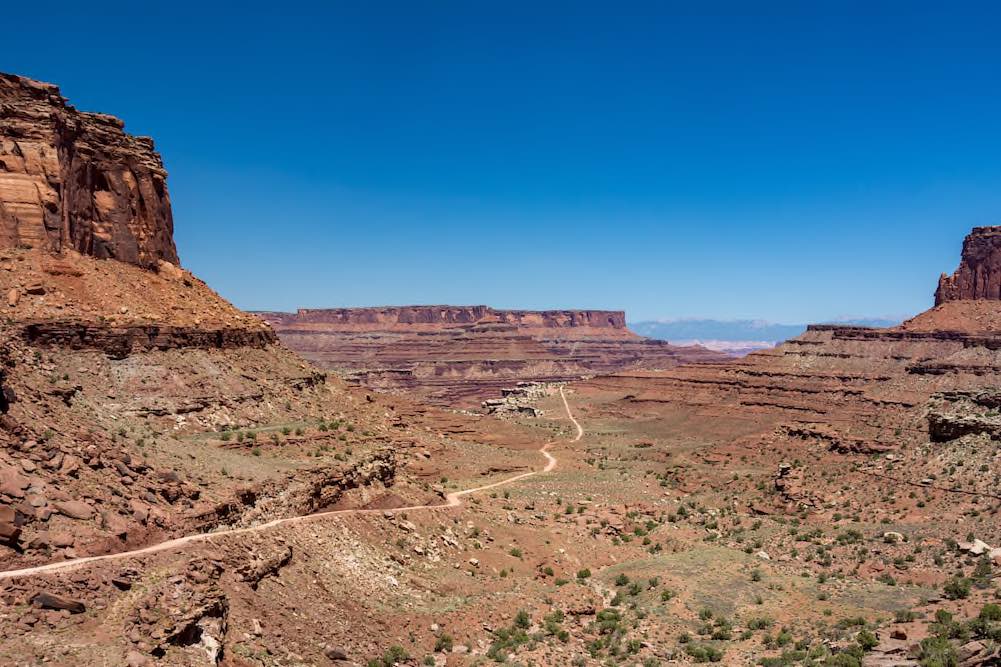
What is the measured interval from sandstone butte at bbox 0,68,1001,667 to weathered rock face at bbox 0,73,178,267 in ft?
0.44

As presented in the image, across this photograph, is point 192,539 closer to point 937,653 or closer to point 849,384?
point 937,653

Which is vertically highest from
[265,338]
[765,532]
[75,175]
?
[75,175]

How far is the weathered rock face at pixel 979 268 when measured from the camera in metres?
101

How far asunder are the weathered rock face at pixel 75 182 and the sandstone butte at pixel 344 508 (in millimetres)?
133

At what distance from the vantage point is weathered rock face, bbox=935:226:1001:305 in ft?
330

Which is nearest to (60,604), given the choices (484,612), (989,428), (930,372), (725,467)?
(484,612)

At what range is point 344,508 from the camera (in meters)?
31.1

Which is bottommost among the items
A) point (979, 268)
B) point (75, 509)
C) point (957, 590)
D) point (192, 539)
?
point (957, 590)

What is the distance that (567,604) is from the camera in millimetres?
29234

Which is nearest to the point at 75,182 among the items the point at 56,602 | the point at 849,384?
the point at 56,602

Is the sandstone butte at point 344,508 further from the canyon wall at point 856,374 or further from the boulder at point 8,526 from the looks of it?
the canyon wall at point 856,374

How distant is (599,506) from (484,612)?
1947cm

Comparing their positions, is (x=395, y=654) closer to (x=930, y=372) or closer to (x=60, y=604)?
(x=60, y=604)

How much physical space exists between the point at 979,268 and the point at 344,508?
325ft
